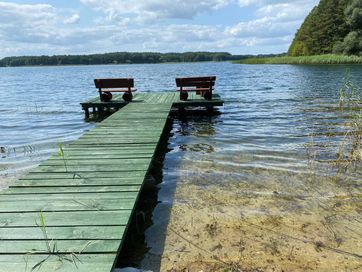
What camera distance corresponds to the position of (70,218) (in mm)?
4168

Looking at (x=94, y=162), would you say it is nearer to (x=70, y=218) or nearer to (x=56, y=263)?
(x=70, y=218)

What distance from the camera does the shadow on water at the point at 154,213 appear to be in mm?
4480

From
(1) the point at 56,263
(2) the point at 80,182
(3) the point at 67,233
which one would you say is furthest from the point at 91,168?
(1) the point at 56,263

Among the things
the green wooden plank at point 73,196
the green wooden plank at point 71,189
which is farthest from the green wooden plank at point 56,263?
the green wooden plank at point 71,189

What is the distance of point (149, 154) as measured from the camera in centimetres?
701

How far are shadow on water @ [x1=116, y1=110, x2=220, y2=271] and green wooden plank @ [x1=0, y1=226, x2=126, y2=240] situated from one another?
2.25 ft

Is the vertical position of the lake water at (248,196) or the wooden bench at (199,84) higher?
the wooden bench at (199,84)

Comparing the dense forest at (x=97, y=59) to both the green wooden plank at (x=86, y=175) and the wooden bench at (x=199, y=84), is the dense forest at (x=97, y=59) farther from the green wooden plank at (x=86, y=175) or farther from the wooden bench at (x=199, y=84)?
the green wooden plank at (x=86, y=175)

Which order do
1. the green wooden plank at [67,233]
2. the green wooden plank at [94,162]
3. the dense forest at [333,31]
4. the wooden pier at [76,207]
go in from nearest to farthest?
the wooden pier at [76,207]
the green wooden plank at [67,233]
the green wooden plank at [94,162]
the dense forest at [333,31]

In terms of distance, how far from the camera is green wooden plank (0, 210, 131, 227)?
13.2ft

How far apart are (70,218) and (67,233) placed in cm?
37

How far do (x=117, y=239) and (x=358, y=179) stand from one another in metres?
5.61

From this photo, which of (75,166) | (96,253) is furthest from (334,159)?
A: (96,253)

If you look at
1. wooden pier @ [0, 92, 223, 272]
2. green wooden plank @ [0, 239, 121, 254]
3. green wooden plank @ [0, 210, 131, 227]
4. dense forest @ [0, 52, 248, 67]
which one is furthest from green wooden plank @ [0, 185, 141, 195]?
dense forest @ [0, 52, 248, 67]
